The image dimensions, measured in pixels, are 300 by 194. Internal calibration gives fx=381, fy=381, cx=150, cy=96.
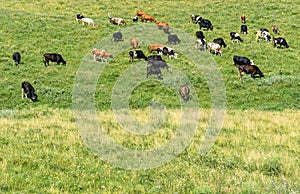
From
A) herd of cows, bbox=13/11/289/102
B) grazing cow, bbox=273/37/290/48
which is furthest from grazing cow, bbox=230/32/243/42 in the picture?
grazing cow, bbox=273/37/290/48

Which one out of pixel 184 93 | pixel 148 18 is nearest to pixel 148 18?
pixel 148 18

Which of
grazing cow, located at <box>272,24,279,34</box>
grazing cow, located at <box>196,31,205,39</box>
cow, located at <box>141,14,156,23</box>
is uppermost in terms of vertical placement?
cow, located at <box>141,14,156,23</box>

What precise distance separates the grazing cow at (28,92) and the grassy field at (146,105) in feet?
1.75

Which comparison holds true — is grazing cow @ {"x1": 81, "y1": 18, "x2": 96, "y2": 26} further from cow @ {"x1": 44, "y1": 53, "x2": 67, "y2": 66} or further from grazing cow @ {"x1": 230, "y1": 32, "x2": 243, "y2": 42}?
grazing cow @ {"x1": 230, "y1": 32, "x2": 243, "y2": 42}

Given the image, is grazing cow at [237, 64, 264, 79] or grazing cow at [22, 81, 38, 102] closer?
grazing cow at [22, 81, 38, 102]

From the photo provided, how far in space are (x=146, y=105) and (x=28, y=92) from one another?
7.60 metres

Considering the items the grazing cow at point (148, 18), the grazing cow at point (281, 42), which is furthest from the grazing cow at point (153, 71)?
the grazing cow at point (148, 18)

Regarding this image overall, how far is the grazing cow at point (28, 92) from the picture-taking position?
24219mm

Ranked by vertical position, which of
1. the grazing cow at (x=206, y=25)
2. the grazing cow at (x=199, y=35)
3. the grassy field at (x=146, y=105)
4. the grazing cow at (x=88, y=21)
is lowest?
the grassy field at (x=146, y=105)

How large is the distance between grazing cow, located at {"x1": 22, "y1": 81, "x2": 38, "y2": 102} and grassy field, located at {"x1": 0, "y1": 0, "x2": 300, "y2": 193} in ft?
1.75

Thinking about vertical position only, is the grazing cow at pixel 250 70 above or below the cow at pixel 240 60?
below

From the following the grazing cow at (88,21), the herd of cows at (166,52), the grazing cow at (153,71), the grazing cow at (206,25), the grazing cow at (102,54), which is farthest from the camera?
the grazing cow at (88,21)

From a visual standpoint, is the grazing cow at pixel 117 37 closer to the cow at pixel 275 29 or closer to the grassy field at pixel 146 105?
the grassy field at pixel 146 105

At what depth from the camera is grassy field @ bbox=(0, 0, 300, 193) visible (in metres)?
9.27
